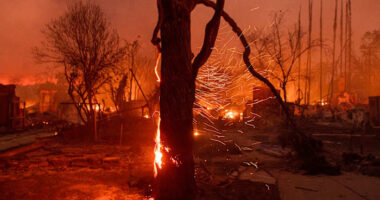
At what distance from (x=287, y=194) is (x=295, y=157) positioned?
7.61ft

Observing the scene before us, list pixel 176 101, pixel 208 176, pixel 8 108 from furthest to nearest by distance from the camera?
pixel 8 108 → pixel 208 176 → pixel 176 101

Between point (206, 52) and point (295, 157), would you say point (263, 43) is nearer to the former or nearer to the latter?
point (295, 157)

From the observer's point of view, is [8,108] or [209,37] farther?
[8,108]

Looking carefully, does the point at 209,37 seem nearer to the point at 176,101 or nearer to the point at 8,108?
the point at 176,101

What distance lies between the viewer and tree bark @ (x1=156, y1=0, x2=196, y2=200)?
3438 millimetres

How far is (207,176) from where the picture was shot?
17.1 ft

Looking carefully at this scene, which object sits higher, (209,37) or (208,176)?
(209,37)

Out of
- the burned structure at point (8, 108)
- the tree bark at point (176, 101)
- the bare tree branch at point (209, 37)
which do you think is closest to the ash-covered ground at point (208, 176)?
the tree bark at point (176, 101)

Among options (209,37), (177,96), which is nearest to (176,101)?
(177,96)

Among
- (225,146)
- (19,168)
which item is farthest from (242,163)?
(19,168)

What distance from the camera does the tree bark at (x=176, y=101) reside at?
3438 mm

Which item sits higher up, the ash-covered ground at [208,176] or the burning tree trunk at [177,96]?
the burning tree trunk at [177,96]

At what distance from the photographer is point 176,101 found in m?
3.46

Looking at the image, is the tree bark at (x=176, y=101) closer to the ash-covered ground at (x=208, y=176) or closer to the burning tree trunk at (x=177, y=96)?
the burning tree trunk at (x=177, y=96)
